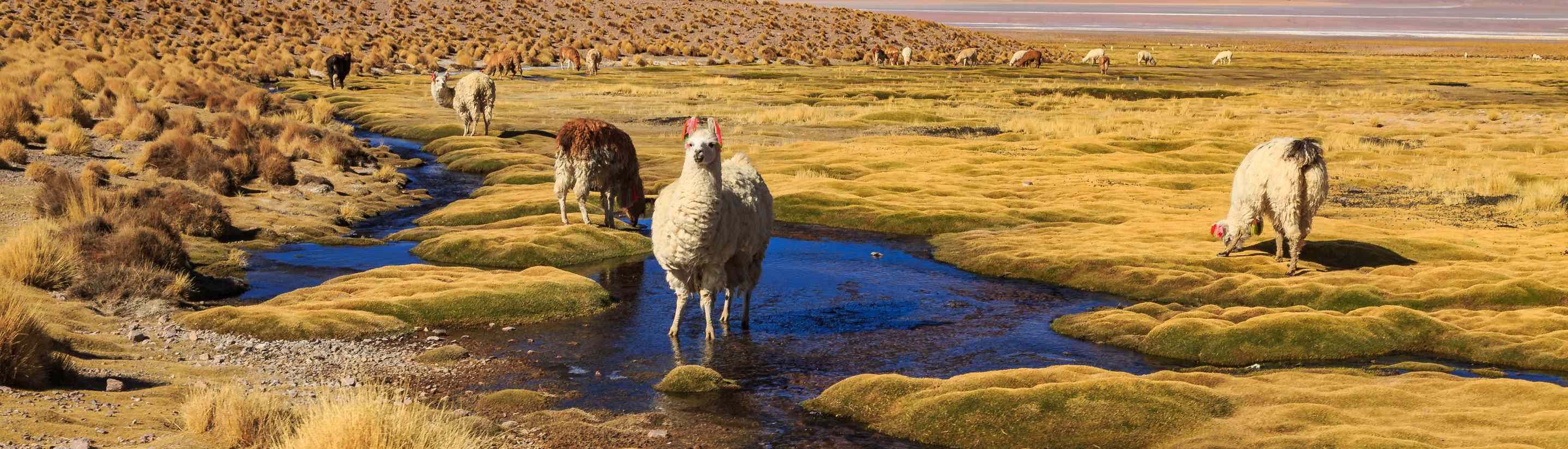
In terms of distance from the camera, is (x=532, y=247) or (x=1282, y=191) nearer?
(x=1282, y=191)

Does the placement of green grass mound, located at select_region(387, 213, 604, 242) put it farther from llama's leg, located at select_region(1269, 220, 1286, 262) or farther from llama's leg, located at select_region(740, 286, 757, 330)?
llama's leg, located at select_region(1269, 220, 1286, 262)

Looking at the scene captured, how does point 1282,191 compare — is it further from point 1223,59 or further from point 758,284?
point 1223,59

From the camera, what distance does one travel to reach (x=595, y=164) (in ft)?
68.8

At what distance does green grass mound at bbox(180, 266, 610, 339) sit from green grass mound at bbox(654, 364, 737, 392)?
3.81 m

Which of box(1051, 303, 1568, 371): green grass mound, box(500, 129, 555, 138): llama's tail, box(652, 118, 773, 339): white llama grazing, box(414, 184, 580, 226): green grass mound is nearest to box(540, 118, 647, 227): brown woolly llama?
box(414, 184, 580, 226): green grass mound

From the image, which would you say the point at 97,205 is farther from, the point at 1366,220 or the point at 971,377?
the point at 1366,220

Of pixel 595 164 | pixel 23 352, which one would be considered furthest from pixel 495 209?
pixel 23 352

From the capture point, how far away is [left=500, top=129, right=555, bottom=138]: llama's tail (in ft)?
127

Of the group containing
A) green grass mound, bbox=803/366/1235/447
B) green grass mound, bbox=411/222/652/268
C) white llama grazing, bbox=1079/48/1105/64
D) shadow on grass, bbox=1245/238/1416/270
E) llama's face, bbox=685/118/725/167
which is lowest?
white llama grazing, bbox=1079/48/1105/64

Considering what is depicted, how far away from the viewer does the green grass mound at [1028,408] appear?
1030cm

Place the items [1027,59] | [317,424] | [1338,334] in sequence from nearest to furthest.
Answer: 1. [317,424]
2. [1338,334]
3. [1027,59]

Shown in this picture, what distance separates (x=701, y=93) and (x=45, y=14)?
47994 millimetres

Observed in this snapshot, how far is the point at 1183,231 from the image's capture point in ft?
69.1

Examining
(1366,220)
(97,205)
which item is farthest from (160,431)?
(1366,220)
